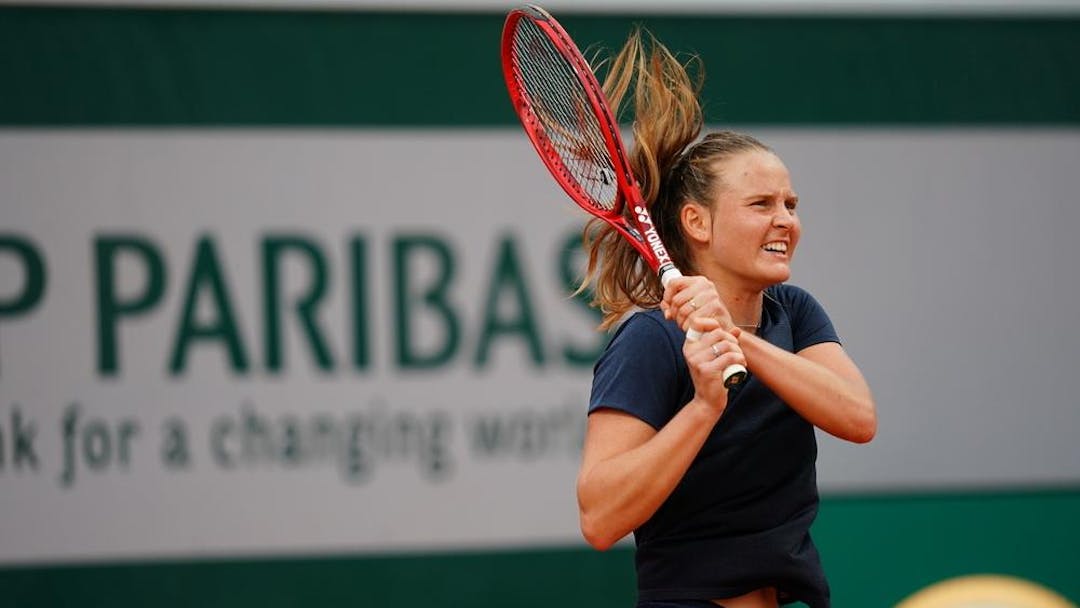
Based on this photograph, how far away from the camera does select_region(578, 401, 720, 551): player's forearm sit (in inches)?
88.0

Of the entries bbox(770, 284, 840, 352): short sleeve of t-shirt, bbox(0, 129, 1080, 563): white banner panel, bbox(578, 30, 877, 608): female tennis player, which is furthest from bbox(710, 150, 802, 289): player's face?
bbox(0, 129, 1080, 563): white banner panel

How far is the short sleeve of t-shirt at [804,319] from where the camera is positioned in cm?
254

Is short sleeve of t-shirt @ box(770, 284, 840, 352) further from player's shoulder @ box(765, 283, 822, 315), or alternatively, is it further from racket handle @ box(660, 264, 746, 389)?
racket handle @ box(660, 264, 746, 389)

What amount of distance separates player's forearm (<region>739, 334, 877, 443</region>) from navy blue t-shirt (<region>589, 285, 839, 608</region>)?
0.07m

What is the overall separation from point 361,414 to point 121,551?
76 cm

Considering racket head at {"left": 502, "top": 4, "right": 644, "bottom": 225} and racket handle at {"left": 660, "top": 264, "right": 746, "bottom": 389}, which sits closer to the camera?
racket handle at {"left": 660, "top": 264, "right": 746, "bottom": 389}

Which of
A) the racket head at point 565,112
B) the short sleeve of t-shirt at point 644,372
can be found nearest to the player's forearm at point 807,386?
the short sleeve of t-shirt at point 644,372

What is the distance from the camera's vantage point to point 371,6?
4.74 metres

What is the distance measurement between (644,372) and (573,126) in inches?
26.9

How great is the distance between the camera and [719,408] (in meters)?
2.24

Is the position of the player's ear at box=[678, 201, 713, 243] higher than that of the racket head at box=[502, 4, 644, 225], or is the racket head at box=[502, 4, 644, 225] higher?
the racket head at box=[502, 4, 644, 225]

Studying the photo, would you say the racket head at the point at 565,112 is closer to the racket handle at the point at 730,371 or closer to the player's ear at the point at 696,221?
the player's ear at the point at 696,221

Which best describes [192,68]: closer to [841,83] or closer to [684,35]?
[684,35]

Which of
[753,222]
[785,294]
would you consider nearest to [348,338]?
[785,294]
